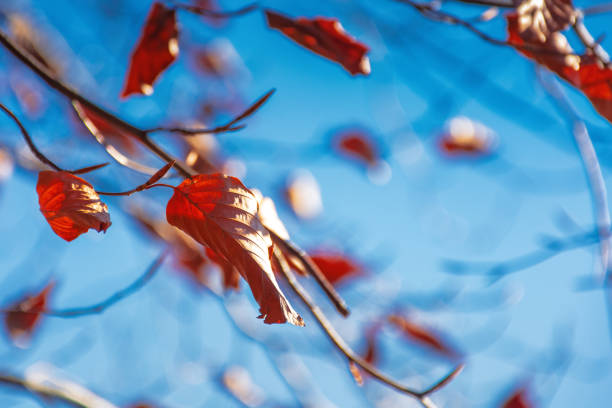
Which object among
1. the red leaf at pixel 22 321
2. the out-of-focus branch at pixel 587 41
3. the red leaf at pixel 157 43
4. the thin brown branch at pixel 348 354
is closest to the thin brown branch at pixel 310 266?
the thin brown branch at pixel 348 354

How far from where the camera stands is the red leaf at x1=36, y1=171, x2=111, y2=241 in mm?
518

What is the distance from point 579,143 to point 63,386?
51.1 inches

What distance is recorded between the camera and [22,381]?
3.63 feet

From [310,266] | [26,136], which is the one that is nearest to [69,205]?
[26,136]

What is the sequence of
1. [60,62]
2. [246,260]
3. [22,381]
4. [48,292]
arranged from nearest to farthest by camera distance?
1. [246,260]
2. [22,381]
3. [48,292]
4. [60,62]

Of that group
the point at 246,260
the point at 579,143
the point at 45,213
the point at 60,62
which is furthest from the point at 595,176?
the point at 60,62

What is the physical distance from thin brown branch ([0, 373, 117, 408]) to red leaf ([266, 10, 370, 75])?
0.93 m

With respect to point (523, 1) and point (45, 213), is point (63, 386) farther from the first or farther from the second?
point (523, 1)

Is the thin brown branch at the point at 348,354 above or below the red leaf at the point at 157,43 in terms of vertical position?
below

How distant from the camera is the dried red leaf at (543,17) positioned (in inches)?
27.0

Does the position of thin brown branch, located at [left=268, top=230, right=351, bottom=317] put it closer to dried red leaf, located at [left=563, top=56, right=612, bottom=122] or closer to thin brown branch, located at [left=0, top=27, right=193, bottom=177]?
thin brown branch, located at [left=0, top=27, right=193, bottom=177]

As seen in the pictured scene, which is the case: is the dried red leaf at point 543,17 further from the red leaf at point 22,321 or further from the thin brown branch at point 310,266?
the red leaf at point 22,321

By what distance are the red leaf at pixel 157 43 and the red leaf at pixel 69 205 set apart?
355 mm

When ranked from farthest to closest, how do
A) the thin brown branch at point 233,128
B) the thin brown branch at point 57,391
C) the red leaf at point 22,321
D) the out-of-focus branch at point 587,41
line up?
the red leaf at point 22,321
the thin brown branch at point 57,391
the out-of-focus branch at point 587,41
the thin brown branch at point 233,128
